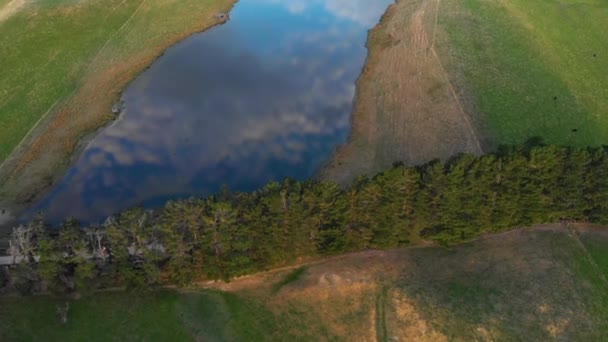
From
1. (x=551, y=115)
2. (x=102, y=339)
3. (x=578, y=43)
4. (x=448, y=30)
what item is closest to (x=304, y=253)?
(x=102, y=339)

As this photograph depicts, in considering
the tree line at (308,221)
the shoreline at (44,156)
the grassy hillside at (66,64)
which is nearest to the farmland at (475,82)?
the tree line at (308,221)

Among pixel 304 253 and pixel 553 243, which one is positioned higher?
pixel 304 253

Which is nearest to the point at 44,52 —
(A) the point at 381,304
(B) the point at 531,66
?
(A) the point at 381,304

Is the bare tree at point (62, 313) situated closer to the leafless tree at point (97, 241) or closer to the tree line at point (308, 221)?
the tree line at point (308, 221)

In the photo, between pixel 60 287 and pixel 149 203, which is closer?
pixel 60 287

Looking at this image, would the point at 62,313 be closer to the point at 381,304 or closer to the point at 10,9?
the point at 381,304

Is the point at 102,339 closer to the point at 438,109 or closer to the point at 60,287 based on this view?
the point at 60,287
